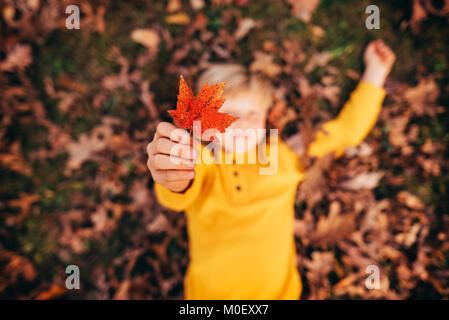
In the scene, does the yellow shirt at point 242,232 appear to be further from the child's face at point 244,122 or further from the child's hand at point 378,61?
the child's hand at point 378,61

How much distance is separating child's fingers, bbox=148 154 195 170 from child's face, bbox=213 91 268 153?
1.67 ft

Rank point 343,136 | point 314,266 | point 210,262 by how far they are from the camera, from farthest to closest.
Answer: point 314,266 < point 343,136 < point 210,262

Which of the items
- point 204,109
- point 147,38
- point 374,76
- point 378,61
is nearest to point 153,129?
point 147,38

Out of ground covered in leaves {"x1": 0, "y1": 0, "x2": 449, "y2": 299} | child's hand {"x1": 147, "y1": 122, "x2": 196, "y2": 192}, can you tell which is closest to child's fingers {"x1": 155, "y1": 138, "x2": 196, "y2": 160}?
child's hand {"x1": 147, "y1": 122, "x2": 196, "y2": 192}

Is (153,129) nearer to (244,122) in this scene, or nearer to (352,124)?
(244,122)

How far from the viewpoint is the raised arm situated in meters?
2.07

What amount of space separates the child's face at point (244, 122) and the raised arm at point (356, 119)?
700 millimetres

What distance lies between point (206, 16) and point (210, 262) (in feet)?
7.76

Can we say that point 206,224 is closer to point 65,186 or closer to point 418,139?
point 65,186

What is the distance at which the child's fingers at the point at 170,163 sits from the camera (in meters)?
1.09

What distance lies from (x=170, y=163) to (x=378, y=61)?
2.38m

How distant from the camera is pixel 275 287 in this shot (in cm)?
188

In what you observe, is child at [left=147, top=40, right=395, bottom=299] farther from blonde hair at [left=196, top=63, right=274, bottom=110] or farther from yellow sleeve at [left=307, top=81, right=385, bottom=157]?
yellow sleeve at [left=307, top=81, right=385, bottom=157]
